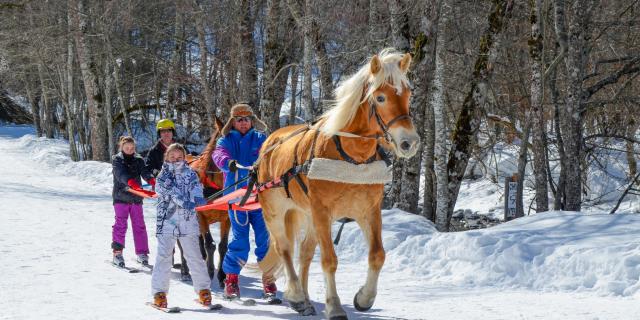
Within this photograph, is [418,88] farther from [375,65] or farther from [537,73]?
[375,65]

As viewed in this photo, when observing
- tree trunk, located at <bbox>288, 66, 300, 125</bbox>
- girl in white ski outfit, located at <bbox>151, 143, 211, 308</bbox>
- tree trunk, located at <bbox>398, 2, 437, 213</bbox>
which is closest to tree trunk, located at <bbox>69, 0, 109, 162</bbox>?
tree trunk, located at <bbox>288, 66, 300, 125</bbox>

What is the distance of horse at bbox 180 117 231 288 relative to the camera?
8352mm

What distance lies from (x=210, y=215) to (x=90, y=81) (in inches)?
688

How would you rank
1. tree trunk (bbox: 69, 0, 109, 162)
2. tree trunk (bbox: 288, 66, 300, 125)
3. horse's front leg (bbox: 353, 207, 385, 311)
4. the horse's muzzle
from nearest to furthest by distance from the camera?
the horse's muzzle
horse's front leg (bbox: 353, 207, 385, 311)
tree trunk (bbox: 288, 66, 300, 125)
tree trunk (bbox: 69, 0, 109, 162)

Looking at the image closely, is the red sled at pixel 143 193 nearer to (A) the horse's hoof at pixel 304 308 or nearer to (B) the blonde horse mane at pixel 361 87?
(A) the horse's hoof at pixel 304 308

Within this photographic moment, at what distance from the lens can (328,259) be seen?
5.91 m

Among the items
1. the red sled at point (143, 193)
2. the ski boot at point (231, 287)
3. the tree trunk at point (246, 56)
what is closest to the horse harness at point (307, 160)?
the ski boot at point (231, 287)

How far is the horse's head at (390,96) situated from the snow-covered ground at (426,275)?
1.83 metres

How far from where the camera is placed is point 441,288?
7734 millimetres

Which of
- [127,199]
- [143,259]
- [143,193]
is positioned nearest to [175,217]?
[143,193]

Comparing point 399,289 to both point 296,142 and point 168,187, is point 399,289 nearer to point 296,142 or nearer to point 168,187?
point 296,142

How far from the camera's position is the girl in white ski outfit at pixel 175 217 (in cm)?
684

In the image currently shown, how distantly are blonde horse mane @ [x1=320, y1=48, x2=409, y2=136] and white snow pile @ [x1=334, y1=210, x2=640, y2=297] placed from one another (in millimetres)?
2977

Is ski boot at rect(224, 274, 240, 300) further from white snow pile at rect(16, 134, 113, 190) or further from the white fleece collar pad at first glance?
white snow pile at rect(16, 134, 113, 190)
